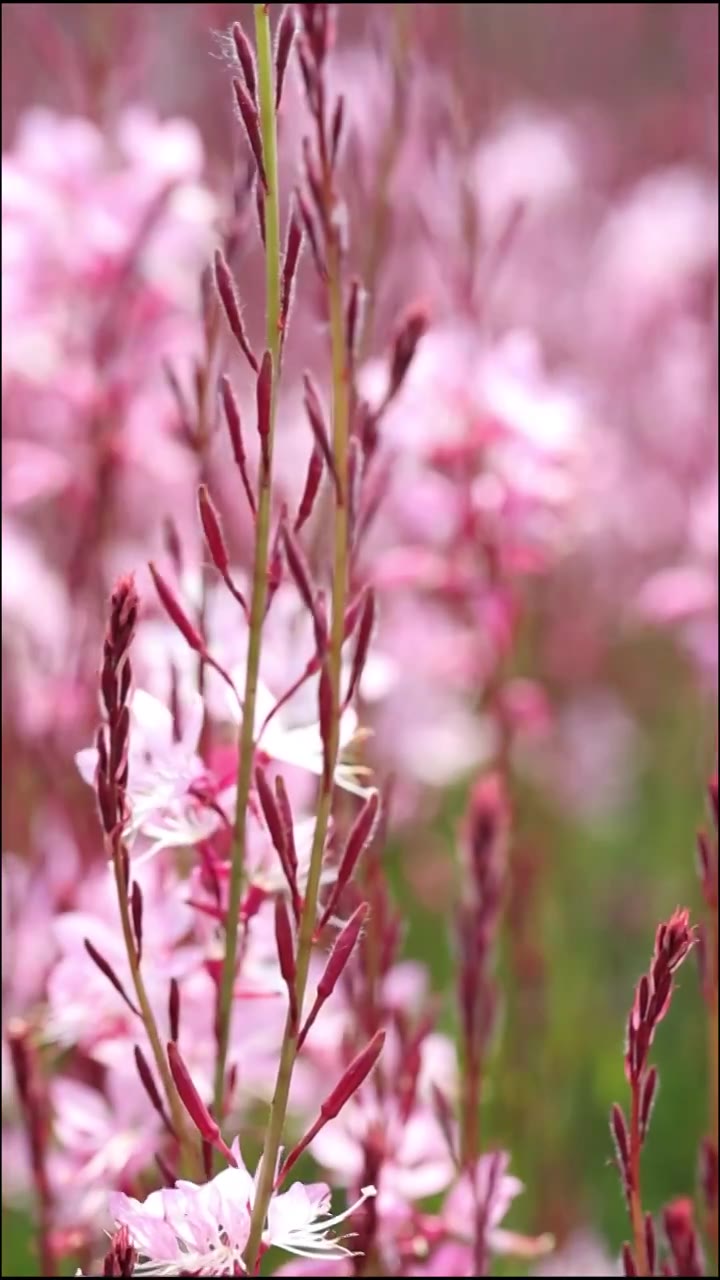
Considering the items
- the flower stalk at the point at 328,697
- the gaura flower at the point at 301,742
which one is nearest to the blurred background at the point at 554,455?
the flower stalk at the point at 328,697

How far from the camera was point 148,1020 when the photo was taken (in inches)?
30.4

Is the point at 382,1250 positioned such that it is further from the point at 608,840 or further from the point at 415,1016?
the point at 608,840

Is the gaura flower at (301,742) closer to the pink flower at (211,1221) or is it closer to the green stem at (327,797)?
the green stem at (327,797)

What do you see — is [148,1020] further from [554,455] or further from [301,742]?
[554,455]

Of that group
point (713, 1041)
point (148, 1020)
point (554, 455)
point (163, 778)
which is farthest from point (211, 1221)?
point (554, 455)

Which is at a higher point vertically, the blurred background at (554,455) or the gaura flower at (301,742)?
the blurred background at (554,455)

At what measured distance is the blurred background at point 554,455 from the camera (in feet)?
5.31

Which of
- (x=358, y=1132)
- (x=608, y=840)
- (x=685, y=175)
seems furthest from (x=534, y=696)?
(x=685, y=175)

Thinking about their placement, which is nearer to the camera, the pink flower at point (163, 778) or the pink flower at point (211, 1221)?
the pink flower at point (211, 1221)

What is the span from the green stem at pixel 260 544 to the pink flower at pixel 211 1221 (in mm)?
109

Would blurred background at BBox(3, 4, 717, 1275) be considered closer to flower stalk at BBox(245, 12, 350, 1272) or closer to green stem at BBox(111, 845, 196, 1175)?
flower stalk at BBox(245, 12, 350, 1272)

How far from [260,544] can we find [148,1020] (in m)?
0.22

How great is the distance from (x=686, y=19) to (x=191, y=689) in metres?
2.09

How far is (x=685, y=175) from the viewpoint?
3367 mm
